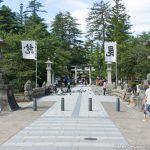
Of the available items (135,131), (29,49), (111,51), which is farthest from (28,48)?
(135,131)

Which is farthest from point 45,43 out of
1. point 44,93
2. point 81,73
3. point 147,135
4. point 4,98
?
point 81,73

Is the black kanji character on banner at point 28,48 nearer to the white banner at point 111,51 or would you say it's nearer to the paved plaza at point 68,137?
the white banner at point 111,51

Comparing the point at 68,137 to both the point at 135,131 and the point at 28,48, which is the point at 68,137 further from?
the point at 28,48

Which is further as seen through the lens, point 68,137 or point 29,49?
point 29,49

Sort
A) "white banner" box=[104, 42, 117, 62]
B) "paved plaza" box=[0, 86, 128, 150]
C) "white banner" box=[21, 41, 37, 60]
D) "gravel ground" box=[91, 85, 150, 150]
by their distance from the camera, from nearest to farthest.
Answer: "paved plaza" box=[0, 86, 128, 150], "gravel ground" box=[91, 85, 150, 150], "white banner" box=[21, 41, 37, 60], "white banner" box=[104, 42, 117, 62]

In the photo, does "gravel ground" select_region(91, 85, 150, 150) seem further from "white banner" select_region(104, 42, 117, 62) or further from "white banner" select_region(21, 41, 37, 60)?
"white banner" select_region(104, 42, 117, 62)

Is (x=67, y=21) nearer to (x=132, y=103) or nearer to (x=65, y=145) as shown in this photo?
(x=132, y=103)

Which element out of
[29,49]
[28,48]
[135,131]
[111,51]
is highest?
[111,51]

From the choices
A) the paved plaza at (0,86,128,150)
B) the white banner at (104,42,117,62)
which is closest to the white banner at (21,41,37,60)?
the white banner at (104,42,117,62)

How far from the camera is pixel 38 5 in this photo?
9038 cm

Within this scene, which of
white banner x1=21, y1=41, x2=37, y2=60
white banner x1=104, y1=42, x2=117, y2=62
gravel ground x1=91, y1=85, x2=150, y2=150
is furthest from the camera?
white banner x1=104, y1=42, x2=117, y2=62

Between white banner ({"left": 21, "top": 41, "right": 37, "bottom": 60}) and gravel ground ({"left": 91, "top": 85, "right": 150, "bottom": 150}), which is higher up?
white banner ({"left": 21, "top": 41, "right": 37, "bottom": 60})

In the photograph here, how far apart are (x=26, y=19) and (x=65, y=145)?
7353cm

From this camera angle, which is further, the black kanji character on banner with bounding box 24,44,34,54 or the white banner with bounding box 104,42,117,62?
the white banner with bounding box 104,42,117,62
